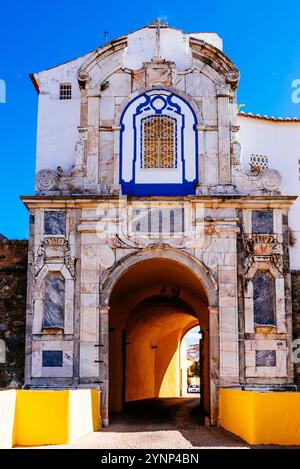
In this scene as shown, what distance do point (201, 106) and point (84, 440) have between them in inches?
340

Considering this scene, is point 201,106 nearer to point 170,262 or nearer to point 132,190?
point 132,190

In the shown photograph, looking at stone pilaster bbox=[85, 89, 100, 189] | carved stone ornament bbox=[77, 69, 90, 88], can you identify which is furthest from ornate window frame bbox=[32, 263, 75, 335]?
carved stone ornament bbox=[77, 69, 90, 88]

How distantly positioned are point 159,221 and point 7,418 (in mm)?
7063

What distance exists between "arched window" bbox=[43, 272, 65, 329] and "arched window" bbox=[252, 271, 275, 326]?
14.2 feet

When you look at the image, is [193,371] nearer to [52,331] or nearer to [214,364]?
[214,364]

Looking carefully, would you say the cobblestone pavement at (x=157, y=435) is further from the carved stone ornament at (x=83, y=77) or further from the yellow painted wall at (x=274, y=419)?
the carved stone ornament at (x=83, y=77)

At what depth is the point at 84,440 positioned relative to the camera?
13.2 metres

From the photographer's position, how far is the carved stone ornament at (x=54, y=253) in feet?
56.3

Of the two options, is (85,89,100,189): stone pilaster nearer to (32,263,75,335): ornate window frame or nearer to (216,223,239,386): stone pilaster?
(32,263,75,335): ornate window frame

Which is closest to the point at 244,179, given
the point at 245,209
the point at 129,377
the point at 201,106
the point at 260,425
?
the point at 245,209

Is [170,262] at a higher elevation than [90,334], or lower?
higher

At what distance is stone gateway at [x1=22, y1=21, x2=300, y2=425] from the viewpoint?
54.9ft

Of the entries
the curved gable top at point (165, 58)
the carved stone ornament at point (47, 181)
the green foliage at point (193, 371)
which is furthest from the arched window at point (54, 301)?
the green foliage at point (193, 371)

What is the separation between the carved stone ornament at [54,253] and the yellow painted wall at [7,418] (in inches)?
215
